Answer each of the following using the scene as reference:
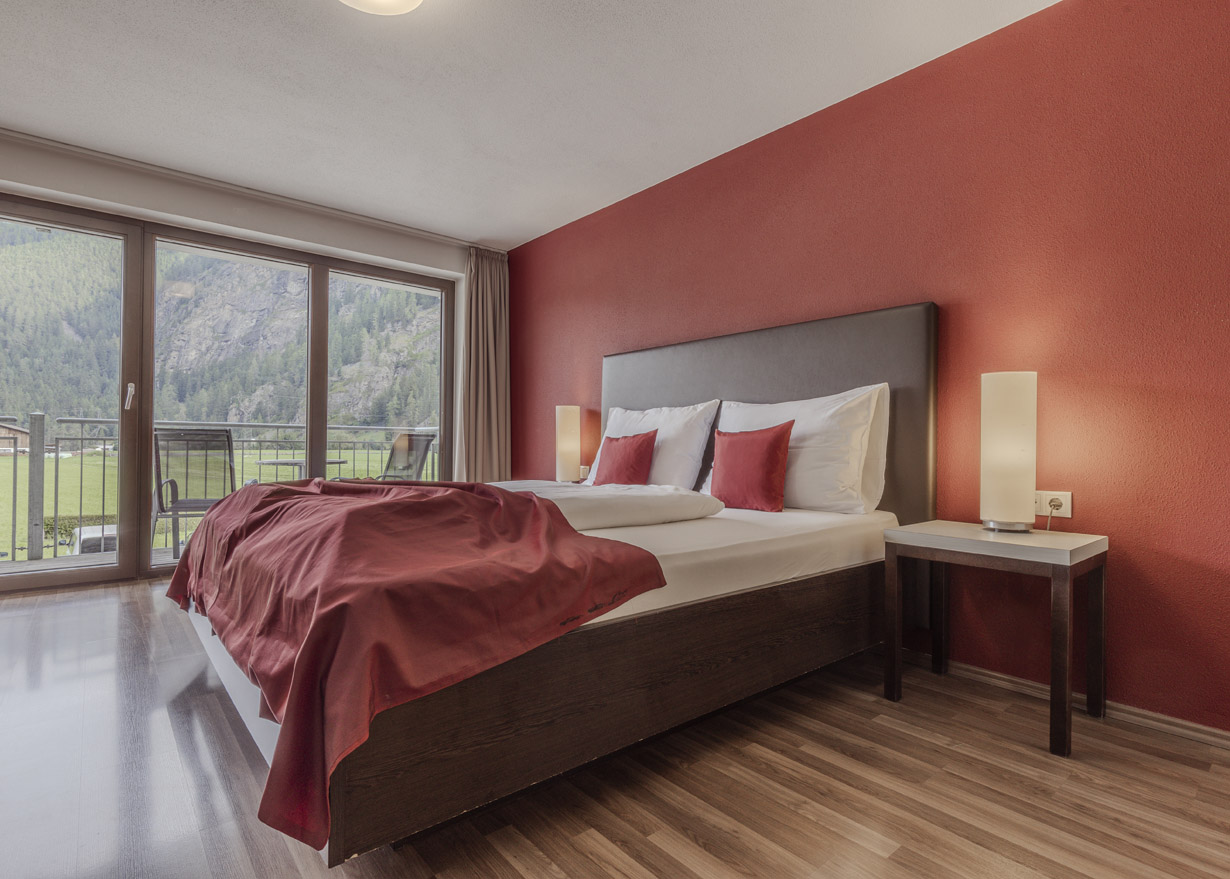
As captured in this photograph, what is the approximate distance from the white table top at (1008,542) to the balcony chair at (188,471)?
3.89m

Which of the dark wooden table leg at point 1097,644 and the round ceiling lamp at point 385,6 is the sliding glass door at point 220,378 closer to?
the round ceiling lamp at point 385,6

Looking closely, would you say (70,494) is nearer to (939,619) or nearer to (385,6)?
(385,6)

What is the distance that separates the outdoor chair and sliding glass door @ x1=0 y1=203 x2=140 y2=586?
164cm

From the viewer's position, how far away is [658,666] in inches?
66.4

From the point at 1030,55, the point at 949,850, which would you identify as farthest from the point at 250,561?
the point at 1030,55

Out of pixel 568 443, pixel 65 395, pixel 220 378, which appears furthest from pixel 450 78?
pixel 65 395

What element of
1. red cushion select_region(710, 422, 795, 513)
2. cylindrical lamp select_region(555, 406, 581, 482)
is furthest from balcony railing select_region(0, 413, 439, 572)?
red cushion select_region(710, 422, 795, 513)

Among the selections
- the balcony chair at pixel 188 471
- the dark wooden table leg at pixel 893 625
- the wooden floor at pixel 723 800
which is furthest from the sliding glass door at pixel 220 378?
the dark wooden table leg at pixel 893 625

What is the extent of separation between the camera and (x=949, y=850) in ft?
4.51

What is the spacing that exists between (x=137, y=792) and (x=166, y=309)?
3.35m

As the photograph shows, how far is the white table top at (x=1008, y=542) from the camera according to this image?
6.06 ft

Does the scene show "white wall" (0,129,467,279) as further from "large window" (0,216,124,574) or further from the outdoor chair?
the outdoor chair

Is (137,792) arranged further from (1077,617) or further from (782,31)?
(782,31)

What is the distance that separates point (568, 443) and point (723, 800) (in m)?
2.91
